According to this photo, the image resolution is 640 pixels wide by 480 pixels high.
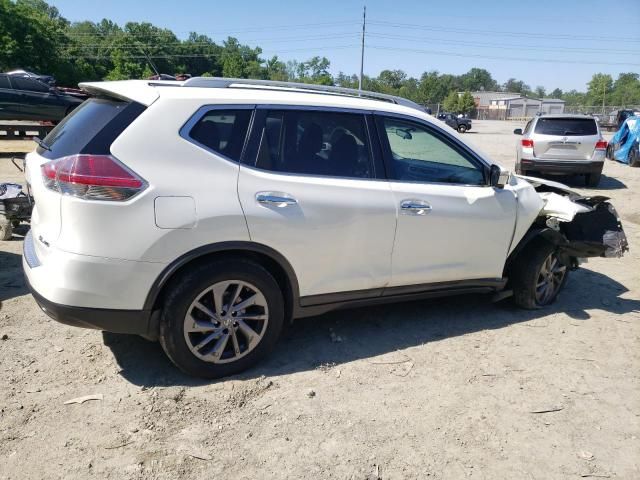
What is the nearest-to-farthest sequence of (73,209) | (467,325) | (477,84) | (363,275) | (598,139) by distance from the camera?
(73,209), (363,275), (467,325), (598,139), (477,84)

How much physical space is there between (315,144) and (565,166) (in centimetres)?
1022

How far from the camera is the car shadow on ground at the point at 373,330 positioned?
3465 mm

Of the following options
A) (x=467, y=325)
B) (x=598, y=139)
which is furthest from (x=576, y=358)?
(x=598, y=139)

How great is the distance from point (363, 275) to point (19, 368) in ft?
8.01

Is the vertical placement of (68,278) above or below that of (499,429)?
above

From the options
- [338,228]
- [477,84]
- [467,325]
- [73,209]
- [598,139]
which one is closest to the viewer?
[73,209]

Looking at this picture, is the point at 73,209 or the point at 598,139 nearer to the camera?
the point at 73,209

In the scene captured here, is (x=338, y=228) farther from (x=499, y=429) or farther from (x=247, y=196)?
(x=499, y=429)

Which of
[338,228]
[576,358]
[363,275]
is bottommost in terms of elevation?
[576,358]

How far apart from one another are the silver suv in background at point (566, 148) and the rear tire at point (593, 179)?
9cm

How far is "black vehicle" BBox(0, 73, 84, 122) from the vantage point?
1350 centimetres

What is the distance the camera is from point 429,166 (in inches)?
173

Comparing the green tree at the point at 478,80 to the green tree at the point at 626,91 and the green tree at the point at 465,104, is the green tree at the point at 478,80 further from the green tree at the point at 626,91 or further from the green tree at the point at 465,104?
the green tree at the point at 465,104

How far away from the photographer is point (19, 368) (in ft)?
11.0
